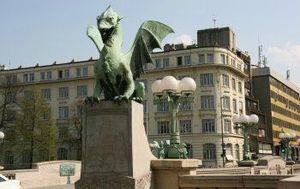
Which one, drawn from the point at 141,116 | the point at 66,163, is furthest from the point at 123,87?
the point at 66,163

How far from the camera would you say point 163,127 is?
69.1 m

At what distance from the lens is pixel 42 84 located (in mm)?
76250

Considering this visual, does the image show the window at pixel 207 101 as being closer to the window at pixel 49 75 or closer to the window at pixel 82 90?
the window at pixel 82 90

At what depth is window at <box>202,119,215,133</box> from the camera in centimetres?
6662

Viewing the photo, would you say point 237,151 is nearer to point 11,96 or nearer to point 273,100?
point 273,100

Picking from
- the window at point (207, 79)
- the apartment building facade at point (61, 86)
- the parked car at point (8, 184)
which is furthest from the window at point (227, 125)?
the parked car at point (8, 184)

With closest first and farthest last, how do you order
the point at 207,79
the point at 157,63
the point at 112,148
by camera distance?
the point at 112,148 < the point at 207,79 < the point at 157,63

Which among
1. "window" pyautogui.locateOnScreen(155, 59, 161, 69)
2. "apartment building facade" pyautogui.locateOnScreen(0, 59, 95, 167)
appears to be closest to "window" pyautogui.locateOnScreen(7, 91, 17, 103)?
"apartment building facade" pyautogui.locateOnScreen(0, 59, 95, 167)

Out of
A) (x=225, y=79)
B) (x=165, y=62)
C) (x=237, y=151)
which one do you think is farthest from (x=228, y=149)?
(x=165, y=62)

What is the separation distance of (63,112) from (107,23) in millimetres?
67651

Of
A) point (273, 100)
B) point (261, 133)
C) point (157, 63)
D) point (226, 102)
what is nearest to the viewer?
point (157, 63)

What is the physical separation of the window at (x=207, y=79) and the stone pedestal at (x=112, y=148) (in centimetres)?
5842

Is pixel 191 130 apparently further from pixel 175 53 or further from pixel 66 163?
pixel 66 163

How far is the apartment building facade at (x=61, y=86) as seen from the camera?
73.1 meters
